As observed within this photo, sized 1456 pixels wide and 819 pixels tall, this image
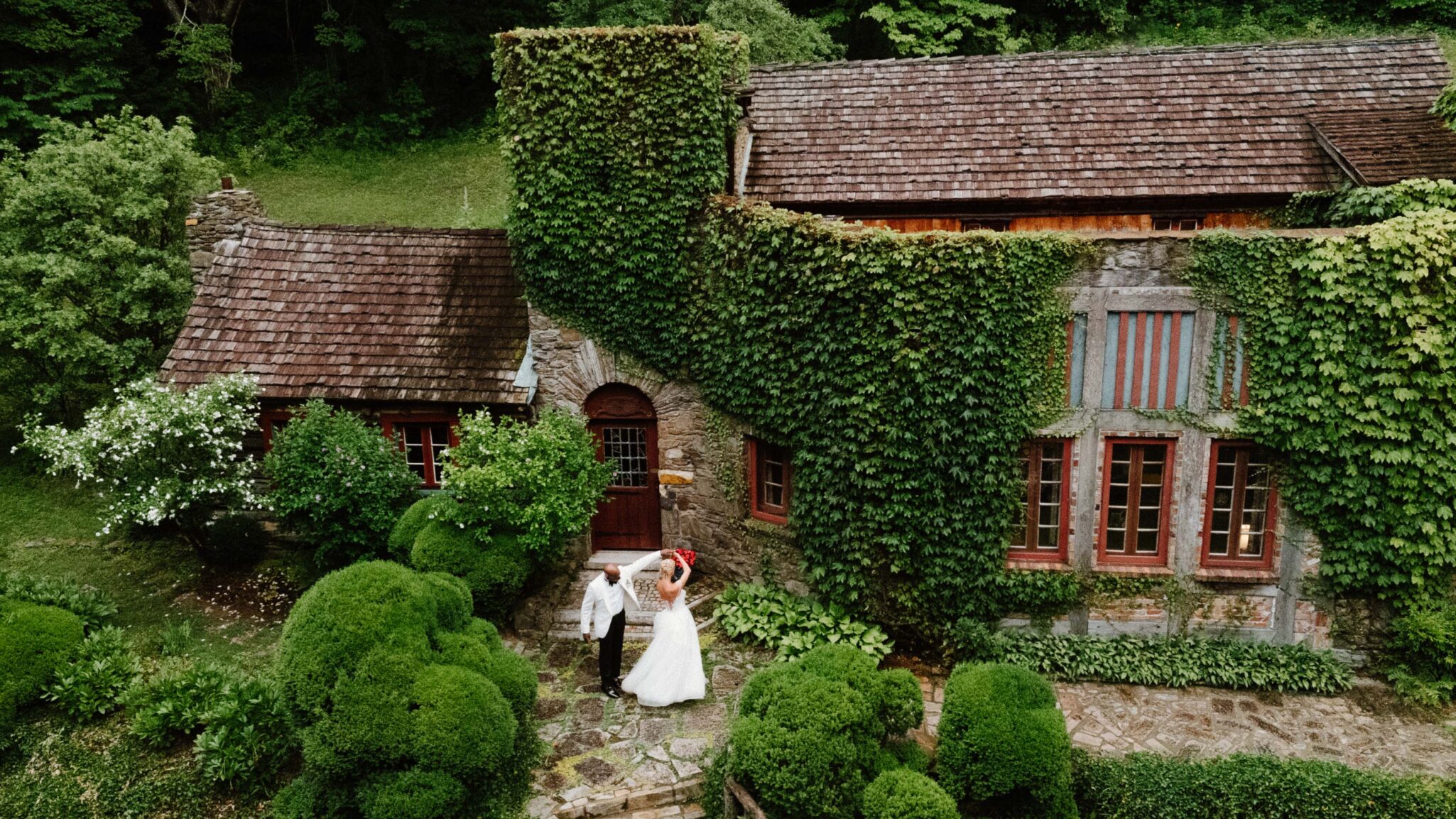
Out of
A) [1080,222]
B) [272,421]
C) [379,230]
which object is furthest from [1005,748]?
[379,230]

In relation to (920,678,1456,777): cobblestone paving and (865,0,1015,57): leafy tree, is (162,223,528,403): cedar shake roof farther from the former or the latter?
(865,0,1015,57): leafy tree

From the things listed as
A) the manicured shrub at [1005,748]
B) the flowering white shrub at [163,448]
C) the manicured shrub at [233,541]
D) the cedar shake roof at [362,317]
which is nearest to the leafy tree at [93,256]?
the cedar shake roof at [362,317]

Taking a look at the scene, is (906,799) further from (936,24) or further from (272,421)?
(936,24)

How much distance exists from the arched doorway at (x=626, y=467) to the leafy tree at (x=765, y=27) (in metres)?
9.78

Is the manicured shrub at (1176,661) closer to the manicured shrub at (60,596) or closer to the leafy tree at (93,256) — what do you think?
the manicured shrub at (60,596)

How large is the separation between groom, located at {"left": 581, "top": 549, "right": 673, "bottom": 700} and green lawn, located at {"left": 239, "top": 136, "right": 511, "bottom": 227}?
1330 cm

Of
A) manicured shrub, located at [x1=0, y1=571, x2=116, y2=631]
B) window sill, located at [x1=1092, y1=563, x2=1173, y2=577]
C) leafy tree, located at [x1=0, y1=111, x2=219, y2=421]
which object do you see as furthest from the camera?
leafy tree, located at [x1=0, y1=111, x2=219, y2=421]

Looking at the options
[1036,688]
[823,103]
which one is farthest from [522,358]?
[1036,688]

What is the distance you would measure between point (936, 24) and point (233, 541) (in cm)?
1944

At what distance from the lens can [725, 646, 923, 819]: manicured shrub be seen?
907 cm

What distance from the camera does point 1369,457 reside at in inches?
449

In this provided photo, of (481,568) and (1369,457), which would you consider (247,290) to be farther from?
(1369,457)

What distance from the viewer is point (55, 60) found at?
83.1 ft

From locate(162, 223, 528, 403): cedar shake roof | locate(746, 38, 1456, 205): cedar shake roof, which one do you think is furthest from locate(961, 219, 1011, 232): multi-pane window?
locate(162, 223, 528, 403): cedar shake roof
